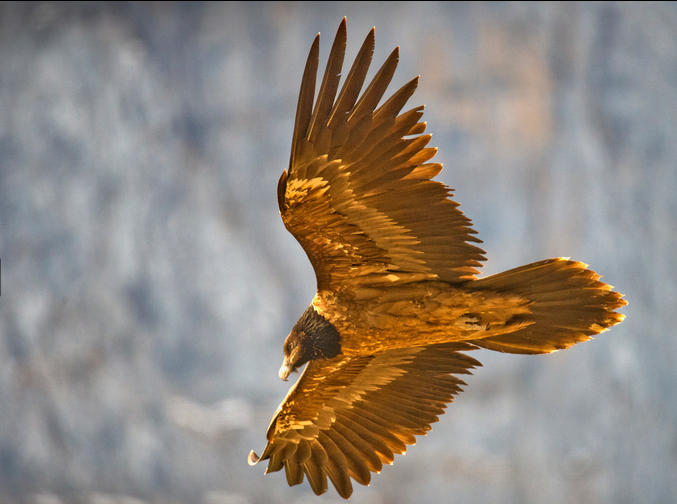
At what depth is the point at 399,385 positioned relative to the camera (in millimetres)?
3510

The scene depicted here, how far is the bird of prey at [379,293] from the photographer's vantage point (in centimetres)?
238

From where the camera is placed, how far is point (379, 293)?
9.66 ft

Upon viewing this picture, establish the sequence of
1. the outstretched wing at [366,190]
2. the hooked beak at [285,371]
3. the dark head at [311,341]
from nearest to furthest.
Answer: the outstretched wing at [366,190], the dark head at [311,341], the hooked beak at [285,371]

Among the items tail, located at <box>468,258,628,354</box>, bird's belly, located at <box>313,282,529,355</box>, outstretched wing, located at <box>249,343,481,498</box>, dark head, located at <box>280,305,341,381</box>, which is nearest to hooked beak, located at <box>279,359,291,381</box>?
dark head, located at <box>280,305,341,381</box>

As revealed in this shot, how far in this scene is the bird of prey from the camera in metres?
2.38

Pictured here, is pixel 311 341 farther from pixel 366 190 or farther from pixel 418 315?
pixel 366 190

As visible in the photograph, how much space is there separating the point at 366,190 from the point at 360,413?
1610mm

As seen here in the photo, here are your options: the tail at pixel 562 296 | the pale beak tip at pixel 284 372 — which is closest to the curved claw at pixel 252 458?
the pale beak tip at pixel 284 372

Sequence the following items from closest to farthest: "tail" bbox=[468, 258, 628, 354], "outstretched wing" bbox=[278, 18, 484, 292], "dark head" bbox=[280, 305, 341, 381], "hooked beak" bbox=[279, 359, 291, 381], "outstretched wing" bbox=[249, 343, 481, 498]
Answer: "outstretched wing" bbox=[278, 18, 484, 292], "tail" bbox=[468, 258, 628, 354], "dark head" bbox=[280, 305, 341, 381], "hooked beak" bbox=[279, 359, 291, 381], "outstretched wing" bbox=[249, 343, 481, 498]

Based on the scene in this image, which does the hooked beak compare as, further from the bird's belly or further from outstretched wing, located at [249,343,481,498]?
the bird's belly

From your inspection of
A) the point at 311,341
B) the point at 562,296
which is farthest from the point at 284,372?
the point at 562,296

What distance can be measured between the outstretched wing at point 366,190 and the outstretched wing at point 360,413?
0.74 meters

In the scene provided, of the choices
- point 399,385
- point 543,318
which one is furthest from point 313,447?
point 543,318

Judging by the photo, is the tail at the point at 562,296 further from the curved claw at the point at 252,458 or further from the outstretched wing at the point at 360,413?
the curved claw at the point at 252,458
